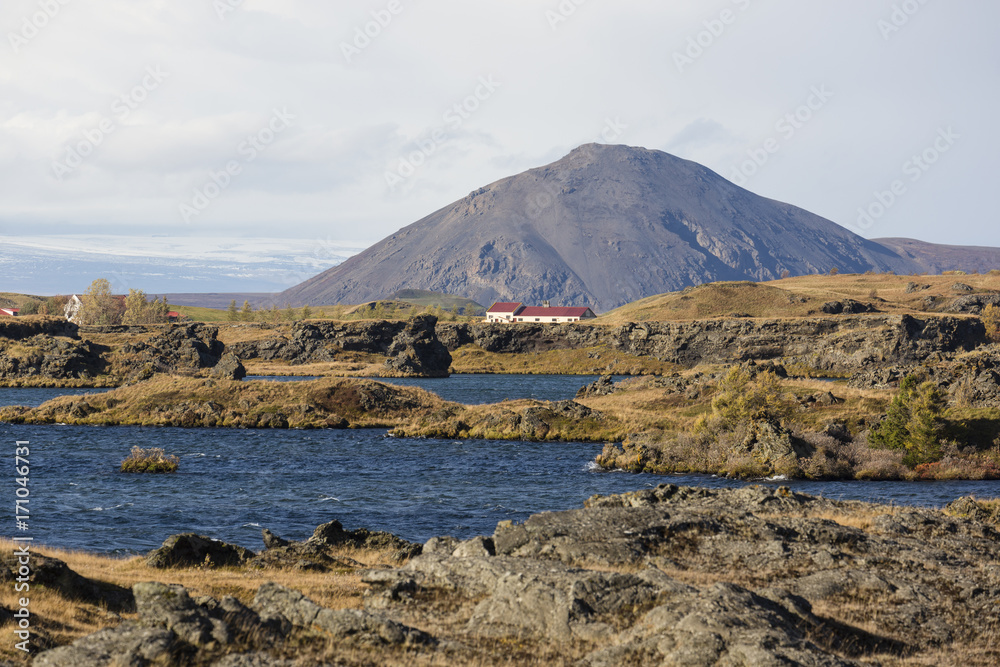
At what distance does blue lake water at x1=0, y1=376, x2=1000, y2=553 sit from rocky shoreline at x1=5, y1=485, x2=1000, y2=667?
13552 mm

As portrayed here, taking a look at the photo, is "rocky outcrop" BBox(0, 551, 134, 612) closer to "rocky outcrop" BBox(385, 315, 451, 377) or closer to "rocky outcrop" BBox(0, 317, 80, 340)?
"rocky outcrop" BBox(385, 315, 451, 377)

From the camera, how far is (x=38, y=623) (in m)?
17.5

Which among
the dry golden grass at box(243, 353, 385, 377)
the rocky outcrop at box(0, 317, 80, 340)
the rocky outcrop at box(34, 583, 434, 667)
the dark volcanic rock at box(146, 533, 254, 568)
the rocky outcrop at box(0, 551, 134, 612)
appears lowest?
the dry golden grass at box(243, 353, 385, 377)

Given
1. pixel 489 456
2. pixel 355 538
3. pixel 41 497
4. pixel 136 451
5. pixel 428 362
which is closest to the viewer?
pixel 355 538

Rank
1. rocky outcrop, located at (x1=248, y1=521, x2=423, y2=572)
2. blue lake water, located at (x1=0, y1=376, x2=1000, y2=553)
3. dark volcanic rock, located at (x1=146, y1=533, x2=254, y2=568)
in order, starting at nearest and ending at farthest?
dark volcanic rock, located at (x1=146, y1=533, x2=254, y2=568)
rocky outcrop, located at (x1=248, y1=521, x2=423, y2=572)
blue lake water, located at (x1=0, y1=376, x2=1000, y2=553)

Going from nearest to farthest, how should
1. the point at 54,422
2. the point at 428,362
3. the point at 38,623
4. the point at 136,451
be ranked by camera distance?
the point at 38,623
the point at 136,451
the point at 54,422
the point at 428,362

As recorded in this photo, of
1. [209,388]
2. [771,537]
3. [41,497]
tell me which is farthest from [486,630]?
[209,388]

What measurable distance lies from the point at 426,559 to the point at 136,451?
151ft

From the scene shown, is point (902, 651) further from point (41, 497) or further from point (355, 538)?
point (41, 497)

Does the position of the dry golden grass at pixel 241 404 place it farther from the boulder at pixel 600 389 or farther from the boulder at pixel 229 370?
the boulder at pixel 229 370

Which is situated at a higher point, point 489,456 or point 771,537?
point 771,537

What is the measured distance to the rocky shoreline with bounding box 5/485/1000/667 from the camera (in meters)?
15.4

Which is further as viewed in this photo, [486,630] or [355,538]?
[355,538]

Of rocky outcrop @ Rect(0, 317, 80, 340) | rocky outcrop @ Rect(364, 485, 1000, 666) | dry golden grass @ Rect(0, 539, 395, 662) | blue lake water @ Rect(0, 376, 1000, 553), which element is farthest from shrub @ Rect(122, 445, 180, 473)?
rocky outcrop @ Rect(0, 317, 80, 340)
